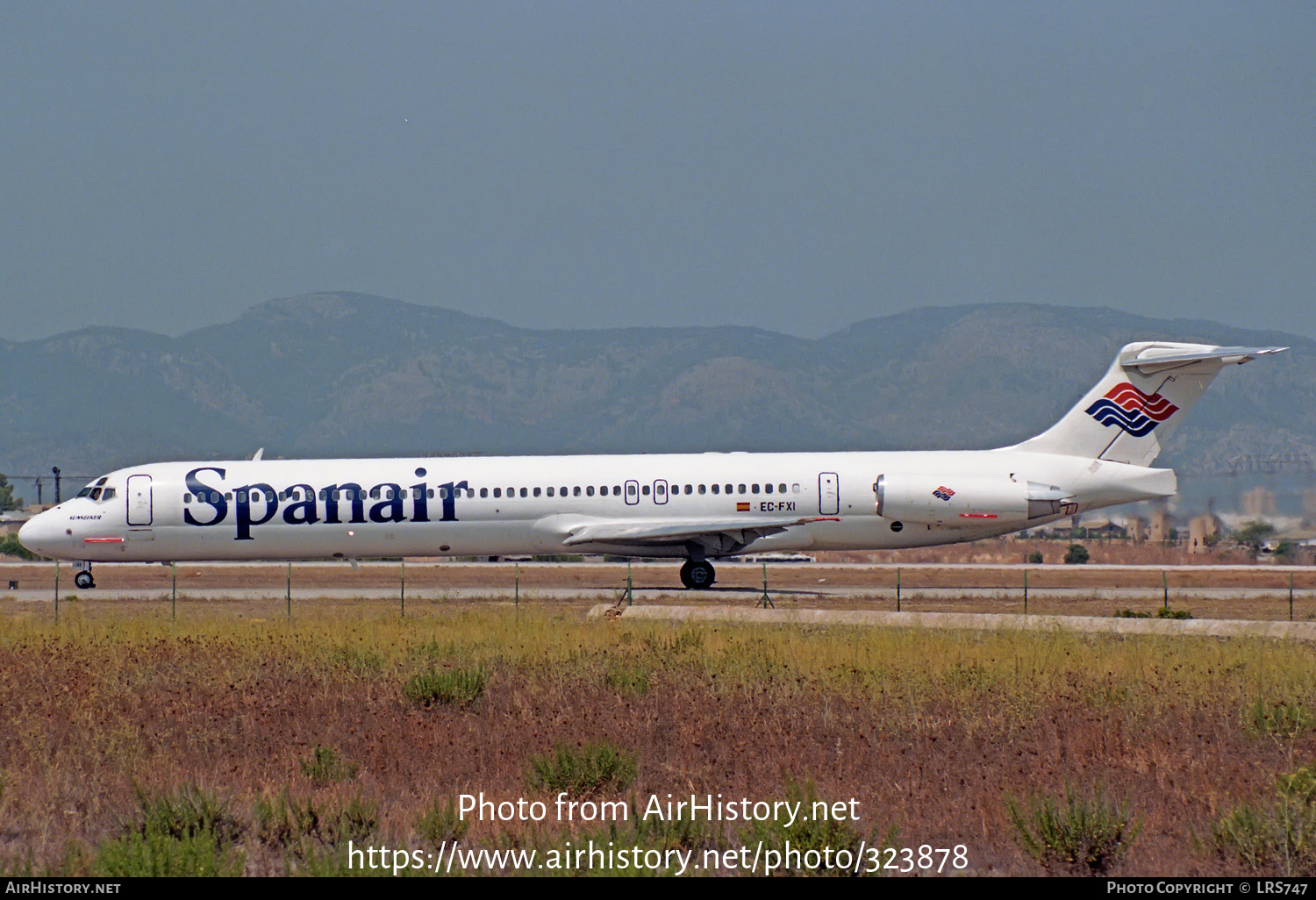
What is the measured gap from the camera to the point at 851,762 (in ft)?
42.8

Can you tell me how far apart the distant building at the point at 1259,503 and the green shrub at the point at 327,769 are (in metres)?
39.8

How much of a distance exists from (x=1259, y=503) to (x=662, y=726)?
37123 mm

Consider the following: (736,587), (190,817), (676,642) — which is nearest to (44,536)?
(736,587)

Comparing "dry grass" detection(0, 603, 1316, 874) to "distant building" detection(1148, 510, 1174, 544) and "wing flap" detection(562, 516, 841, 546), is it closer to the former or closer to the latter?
"wing flap" detection(562, 516, 841, 546)

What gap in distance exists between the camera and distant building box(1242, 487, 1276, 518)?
4612 cm

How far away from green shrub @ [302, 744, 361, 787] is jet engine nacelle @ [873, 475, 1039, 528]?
2321 cm

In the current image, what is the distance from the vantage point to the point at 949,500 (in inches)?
1364

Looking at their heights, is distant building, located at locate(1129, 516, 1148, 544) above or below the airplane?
below

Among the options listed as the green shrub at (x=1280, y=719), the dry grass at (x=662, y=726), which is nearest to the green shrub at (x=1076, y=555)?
the dry grass at (x=662, y=726)

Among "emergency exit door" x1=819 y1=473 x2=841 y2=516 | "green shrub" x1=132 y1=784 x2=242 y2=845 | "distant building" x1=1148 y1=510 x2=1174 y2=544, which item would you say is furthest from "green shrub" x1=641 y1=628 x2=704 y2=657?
"distant building" x1=1148 y1=510 x2=1174 y2=544
